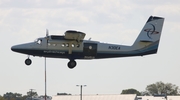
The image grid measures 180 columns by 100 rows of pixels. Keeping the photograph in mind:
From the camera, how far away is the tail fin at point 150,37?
66562 mm

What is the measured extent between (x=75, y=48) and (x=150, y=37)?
371 inches

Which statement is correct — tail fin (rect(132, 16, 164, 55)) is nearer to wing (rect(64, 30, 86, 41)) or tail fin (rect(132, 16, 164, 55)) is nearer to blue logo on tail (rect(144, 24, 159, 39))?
blue logo on tail (rect(144, 24, 159, 39))

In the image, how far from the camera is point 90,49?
2518 inches

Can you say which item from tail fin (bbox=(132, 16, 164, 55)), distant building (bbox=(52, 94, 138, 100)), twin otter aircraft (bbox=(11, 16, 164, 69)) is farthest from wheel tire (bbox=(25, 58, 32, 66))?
distant building (bbox=(52, 94, 138, 100))

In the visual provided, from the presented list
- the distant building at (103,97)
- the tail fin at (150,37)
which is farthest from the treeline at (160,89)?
the tail fin at (150,37)

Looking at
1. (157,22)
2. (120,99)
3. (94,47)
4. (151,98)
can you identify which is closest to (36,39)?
(94,47)

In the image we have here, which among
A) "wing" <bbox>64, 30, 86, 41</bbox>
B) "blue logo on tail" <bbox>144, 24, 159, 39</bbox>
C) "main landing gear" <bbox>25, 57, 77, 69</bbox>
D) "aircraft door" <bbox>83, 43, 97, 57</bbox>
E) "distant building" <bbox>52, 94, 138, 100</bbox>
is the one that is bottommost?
"distant building" <bbox>52, 94, 138, 100</bbox>

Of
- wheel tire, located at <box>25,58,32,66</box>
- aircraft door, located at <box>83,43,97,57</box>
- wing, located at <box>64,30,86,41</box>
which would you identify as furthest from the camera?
wheel tire, located at <box>25,58,32,66</box>

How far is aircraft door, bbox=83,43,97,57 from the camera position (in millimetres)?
63781

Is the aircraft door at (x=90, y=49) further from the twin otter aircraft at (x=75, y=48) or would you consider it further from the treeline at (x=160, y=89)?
the treeline at (x=160, y=89)

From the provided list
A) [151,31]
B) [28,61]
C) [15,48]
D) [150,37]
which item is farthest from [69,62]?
[151,31]

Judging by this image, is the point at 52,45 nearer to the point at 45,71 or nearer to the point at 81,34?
the point at 81,34

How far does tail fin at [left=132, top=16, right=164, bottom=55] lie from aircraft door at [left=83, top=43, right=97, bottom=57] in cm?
490

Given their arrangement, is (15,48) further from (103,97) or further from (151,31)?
(103,97)
